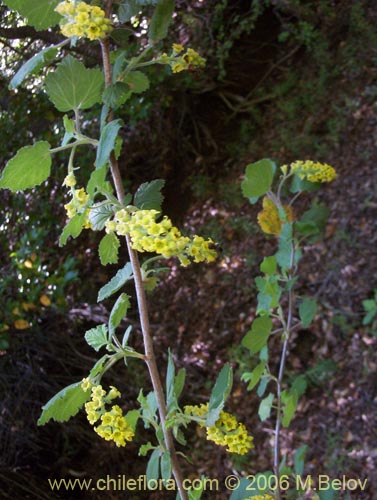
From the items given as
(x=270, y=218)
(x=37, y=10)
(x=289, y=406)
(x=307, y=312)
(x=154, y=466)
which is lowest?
(x=289, y=406)

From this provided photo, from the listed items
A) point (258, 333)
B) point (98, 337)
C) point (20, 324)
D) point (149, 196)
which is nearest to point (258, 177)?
point (258, 333)

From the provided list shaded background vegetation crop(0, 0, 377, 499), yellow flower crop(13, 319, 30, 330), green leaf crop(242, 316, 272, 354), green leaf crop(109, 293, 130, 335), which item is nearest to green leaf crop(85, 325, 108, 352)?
green leaf crop(109, 293, 130, 335)

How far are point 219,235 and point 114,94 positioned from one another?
233 centimetres

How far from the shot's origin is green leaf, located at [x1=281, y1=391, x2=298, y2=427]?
1258 mm

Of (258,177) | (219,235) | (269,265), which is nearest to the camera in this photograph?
(258,177)

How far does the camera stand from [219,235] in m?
3.02

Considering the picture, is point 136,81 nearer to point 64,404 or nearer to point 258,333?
point 64,404

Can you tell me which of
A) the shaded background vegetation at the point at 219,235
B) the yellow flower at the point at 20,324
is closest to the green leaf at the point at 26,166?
the shaded background vegetation at the point at 219,235

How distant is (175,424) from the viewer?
79 cm

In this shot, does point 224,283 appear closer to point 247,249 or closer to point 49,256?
point 247,249

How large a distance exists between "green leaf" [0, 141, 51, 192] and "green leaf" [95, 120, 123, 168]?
0.11 m

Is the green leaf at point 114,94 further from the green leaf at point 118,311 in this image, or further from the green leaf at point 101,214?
the green leaf at point 118,311

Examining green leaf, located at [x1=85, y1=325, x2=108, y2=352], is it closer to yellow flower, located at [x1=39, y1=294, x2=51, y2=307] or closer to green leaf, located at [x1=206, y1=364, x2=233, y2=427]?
green leaf, located at [x1=206, y1=364, x2=233, y2=427]

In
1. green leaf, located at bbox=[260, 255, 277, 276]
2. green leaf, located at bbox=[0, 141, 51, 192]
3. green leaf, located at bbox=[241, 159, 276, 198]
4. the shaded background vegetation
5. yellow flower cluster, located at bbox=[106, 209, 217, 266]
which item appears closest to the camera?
yellow flower cluster, located at bbox=[106, 209, 217, 266]
